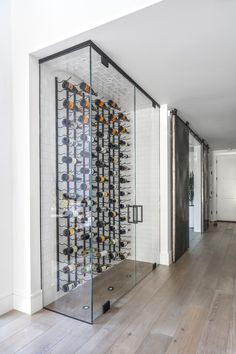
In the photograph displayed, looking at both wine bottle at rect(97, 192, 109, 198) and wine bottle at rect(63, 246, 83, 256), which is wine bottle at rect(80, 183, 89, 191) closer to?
wine bottle at rect(97, 192, 109, 198)

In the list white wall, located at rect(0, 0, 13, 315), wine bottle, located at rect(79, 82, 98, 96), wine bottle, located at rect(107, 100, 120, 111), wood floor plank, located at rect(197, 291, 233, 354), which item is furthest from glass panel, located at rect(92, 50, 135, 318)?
wood floor plank, located at rect(197, 291, 233, 354)

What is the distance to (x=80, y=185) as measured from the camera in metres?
2.52

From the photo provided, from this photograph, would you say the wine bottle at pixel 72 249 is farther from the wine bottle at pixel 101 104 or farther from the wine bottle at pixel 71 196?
the wine bottle at pixel 101 104

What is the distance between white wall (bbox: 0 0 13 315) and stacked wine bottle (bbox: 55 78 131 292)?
47 centimetres

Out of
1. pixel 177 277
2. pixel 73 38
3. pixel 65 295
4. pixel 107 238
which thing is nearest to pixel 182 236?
pixel 177 277

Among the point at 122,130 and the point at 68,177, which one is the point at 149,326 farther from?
the point at 122,130

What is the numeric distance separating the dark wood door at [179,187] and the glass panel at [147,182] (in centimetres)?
33

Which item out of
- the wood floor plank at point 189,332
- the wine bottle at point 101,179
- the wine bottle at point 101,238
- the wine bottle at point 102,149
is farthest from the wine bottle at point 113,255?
the wine bottle at point 102,149

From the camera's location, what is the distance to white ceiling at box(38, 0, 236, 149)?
1.85m

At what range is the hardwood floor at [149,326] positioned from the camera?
184 cm

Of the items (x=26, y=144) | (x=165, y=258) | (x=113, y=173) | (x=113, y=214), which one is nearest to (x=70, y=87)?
(x=26, y=144)

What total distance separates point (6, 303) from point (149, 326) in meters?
1.36

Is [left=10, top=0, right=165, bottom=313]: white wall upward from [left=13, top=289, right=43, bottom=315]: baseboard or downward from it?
upward

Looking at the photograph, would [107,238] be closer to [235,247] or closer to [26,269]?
[26,269]
